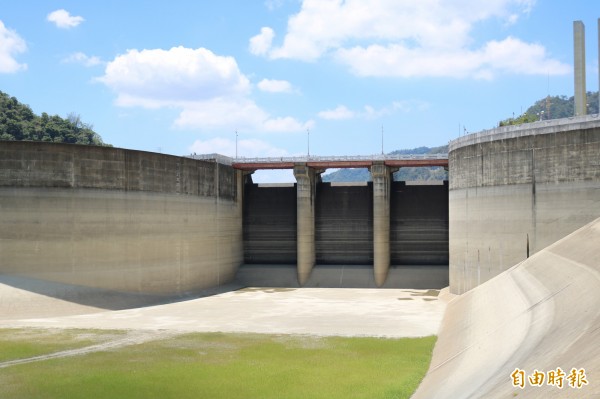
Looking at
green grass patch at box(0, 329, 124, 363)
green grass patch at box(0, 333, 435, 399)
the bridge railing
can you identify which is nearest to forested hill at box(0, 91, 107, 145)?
the bridge railing

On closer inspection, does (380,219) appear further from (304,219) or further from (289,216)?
(289,216)

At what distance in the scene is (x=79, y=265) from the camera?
4784cm

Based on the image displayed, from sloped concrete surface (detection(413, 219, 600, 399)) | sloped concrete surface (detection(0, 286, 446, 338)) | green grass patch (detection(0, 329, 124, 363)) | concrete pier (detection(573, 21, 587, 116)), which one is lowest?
sloped concrete surface (detection(0, 286, 446, 338))

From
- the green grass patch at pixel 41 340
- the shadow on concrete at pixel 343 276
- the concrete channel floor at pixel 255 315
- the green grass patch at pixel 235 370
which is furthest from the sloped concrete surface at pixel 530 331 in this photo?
the shadow on concrete at pixel 343 276

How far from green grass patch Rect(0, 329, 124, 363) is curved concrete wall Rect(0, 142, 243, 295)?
32.4 feet

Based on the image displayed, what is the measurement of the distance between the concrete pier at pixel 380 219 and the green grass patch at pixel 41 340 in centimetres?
3259

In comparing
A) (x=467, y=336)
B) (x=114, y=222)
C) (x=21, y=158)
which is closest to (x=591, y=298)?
(x=467, y=336)

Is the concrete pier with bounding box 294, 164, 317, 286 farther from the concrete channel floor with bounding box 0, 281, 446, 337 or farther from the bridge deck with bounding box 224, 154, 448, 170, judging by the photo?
the concrete channel floor with bounding box 0, 281, 446, 337

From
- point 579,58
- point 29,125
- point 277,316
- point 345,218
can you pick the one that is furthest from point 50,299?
point 29,125

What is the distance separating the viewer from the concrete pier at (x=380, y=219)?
62.4 meters

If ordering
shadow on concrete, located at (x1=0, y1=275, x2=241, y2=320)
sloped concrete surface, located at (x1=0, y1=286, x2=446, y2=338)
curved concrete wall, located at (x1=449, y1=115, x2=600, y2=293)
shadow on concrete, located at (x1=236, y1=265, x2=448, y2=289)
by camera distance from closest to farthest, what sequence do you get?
sloped concrete surface, located at (x1=0, y1=286, x2=446, y2=338) → curved concrete wall, located at (x1=449, y1=115, x2=600, y2=293) → shadow on concrete, located at (x1=0, y1=275, x2=241, y2=320) → shadow on concrete, located at (x1=236, y1=265, x2=448, y2=289)

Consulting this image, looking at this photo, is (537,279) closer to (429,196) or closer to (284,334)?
(284,334)

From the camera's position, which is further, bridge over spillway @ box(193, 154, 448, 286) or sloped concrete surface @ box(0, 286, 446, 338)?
bridge over spillway @ box(193, 154, 448, 286)

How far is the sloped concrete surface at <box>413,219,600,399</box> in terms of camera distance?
16953mm
